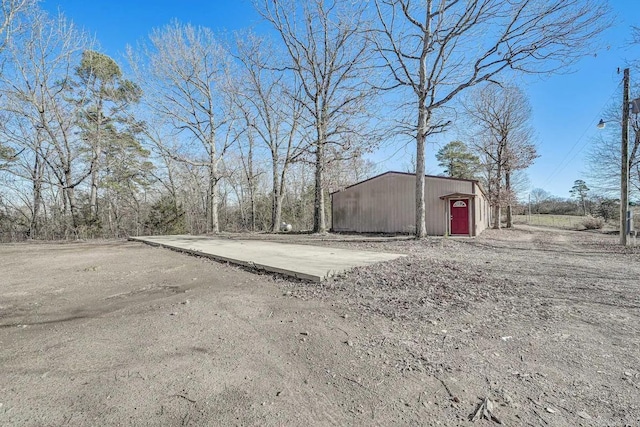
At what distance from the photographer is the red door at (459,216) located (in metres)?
14.7

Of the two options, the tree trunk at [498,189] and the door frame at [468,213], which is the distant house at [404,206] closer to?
the door frame at [468,213]

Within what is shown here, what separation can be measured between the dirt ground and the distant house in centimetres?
1067

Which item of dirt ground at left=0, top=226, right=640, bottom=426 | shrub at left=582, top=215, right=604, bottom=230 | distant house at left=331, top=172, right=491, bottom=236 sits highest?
distant house at left=331, top=172, right=491, bottom=236

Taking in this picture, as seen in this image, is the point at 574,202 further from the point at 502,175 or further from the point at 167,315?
the point at 167,315

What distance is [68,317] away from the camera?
306 centimetres

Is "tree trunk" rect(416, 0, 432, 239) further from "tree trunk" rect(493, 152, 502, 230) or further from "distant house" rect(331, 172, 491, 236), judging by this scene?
"tree trunk" rect(493, 152, 502, 230)

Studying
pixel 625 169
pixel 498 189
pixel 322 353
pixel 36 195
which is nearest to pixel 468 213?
pixel 625 169

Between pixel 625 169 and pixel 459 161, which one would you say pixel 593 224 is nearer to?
pixel 459 161

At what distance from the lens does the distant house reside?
14.7 meters

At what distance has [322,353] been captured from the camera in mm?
2279

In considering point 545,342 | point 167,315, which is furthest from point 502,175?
point 167,315

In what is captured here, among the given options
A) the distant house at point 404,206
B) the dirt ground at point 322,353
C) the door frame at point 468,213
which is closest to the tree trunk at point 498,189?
the distant house at point 404,206

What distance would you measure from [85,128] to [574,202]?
2251 inches

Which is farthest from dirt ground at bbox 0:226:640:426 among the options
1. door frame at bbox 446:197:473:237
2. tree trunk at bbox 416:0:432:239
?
door frame at bbox 446:197:473:237
